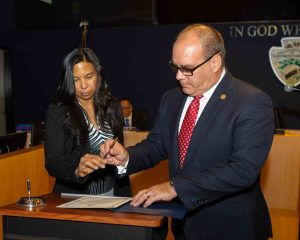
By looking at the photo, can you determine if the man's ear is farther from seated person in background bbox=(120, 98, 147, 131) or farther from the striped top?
seated person in background bbox=(120, 98, 147, 131)

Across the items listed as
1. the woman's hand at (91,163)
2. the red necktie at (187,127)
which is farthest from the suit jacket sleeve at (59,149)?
the red necktie at (187,127)

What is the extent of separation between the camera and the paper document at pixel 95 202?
179 centimetres

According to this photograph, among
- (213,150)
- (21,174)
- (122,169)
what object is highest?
(213,150)

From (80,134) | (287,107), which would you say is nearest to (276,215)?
(80,134)

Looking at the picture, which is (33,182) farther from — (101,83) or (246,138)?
(246,138)

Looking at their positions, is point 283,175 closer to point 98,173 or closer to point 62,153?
point 98,173

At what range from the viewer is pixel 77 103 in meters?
2.54

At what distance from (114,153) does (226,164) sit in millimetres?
514

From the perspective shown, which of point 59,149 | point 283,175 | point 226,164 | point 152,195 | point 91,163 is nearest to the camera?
point 152,195

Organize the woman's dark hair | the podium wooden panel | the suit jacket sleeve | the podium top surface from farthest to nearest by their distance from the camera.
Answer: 1. the podium wooden panel
2. the woman's dark hair
3. the suit jacket sleeve
4. the podium top surface

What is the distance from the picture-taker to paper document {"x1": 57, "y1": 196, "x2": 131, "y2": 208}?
5.87 ft

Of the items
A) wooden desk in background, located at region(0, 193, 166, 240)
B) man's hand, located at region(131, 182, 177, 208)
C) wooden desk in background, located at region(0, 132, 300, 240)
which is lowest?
wooden desk in background, located at region(0, 132, 300, 240)

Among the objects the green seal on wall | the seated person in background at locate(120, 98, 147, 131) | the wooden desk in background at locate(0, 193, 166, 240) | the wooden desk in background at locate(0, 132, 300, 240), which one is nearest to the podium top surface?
the wooden desk in background at locate(0, 193, 166, 240)

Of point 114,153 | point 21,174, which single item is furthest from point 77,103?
point 21,174
